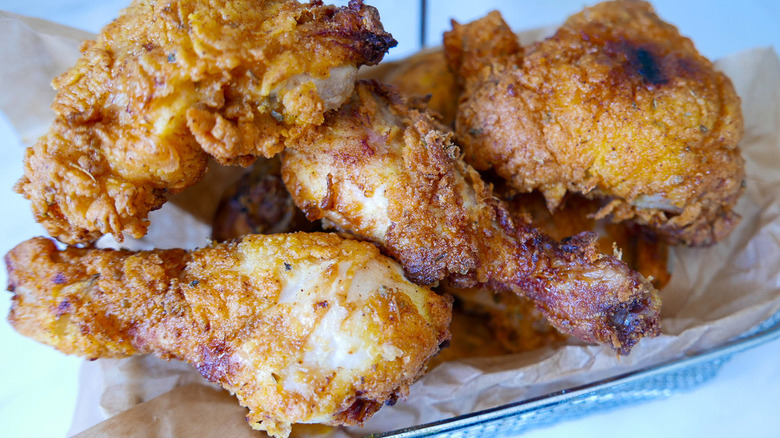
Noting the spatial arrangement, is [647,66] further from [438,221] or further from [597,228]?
[438,221]

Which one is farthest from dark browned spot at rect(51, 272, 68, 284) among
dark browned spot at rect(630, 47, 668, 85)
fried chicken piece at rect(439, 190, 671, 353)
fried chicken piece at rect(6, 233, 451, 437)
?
dark browned spot at rect(630, 47, 668, 85)

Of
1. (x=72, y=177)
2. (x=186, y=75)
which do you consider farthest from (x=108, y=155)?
(x=186, y=75)

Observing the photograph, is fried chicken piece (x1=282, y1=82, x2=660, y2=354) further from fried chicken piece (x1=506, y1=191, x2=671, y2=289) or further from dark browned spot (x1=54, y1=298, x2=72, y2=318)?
dark browned spot (x1=54, y1=298, x2=72, y2=318)

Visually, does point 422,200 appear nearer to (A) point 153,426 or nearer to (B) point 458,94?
(B) point 458,94

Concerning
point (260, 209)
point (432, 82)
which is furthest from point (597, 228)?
point (260, 209)

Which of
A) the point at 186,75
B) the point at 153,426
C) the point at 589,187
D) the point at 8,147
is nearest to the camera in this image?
the point at 186,75

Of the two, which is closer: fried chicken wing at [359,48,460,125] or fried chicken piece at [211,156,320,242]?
fried chicken piece at [211,156,320,242]
